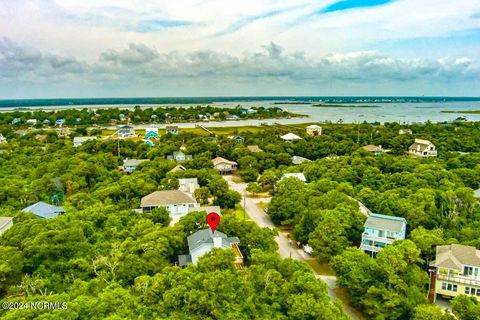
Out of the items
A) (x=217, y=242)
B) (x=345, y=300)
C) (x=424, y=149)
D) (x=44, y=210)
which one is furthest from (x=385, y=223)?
(x=424, y=149)

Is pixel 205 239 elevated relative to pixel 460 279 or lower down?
elevated

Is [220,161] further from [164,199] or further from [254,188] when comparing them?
[164,199]

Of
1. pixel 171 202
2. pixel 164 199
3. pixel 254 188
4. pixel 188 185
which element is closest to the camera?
pixel 171 202

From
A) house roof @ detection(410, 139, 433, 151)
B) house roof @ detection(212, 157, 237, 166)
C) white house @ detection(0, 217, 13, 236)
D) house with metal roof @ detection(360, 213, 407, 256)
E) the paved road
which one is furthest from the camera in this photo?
house roof @ detection(410, 139, 433, 151)

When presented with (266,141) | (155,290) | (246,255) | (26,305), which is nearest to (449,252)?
(246,255)

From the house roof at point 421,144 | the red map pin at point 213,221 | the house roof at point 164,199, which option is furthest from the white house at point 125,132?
the house roof at point 421,144

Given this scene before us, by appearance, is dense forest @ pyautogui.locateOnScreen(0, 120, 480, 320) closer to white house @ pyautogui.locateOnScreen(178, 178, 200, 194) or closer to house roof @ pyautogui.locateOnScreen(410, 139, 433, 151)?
white house @ pyautogui.locateOnScreen(178, 178, 200, 194)

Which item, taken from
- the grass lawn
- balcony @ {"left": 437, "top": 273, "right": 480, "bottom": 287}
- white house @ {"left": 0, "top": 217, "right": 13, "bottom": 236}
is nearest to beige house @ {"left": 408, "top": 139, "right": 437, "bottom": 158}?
balcony @ {"left": 437, "top": 273, "right": 480, "bottom": 287}
